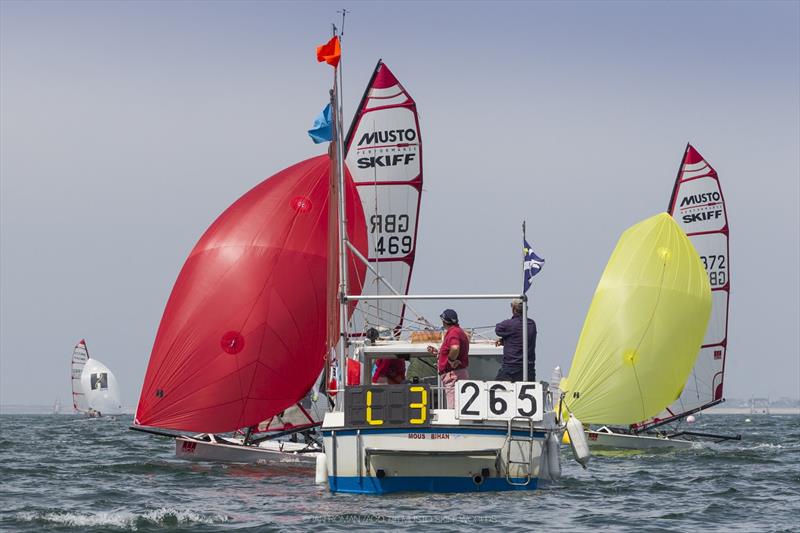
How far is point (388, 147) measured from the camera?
→ 40.1 m

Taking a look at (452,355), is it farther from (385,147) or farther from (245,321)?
(385,147)

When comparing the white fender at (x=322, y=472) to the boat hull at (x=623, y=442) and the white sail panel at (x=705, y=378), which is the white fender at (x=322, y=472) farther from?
the white sail panel at (x=705, y=378)

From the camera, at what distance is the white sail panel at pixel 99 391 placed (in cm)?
12056

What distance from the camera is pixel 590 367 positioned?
40625mm

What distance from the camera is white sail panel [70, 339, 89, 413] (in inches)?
4702

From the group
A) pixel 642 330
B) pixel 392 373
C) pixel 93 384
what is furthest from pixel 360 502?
pixel 93 384

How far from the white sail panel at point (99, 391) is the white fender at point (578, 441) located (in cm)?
10204

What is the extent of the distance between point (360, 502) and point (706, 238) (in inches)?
1263

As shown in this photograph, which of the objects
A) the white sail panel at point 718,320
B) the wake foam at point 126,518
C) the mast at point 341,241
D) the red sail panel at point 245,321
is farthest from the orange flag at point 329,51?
the white sail panel at point 718,320

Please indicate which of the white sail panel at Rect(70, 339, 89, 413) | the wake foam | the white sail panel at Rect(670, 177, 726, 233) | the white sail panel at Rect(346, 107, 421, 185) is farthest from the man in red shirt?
the white sail panel at Rect(70, 339, 89, 413)

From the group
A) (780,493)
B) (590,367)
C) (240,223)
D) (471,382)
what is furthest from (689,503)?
(590,367)

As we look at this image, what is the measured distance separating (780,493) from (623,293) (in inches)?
675

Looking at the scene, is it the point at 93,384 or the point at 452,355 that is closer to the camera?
the point at 452,355

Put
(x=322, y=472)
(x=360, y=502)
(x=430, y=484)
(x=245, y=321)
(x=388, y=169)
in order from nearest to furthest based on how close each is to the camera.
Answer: (x=360, y=502), (x=430, y=484), (x=322, y=472), (x=245, y=321), (x=388, y=169)
